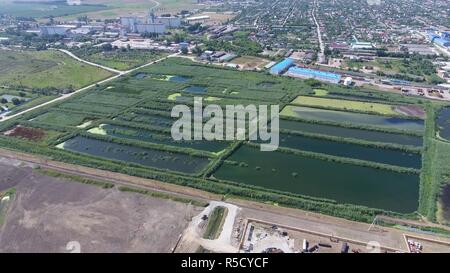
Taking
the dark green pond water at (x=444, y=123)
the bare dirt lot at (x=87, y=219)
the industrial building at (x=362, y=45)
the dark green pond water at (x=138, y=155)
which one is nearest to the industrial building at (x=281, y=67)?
the industrial building at (x=362, y=45)

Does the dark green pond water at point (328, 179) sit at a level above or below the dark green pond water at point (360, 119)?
below

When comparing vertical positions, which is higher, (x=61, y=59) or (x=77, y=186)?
(x=61, y=59)

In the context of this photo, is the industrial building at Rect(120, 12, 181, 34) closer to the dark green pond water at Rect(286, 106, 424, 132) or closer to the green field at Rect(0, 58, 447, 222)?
the green field at Rect(0, 58, 447, 222)

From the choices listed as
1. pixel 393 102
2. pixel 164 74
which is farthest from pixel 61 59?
pixel 393 102

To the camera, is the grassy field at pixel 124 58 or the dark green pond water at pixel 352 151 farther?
the grassy field at pixel 124 58

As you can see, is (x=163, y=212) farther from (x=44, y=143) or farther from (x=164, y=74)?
(x=164, y=74)

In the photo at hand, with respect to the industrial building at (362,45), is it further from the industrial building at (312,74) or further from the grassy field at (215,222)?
the grassy field at (215,222)

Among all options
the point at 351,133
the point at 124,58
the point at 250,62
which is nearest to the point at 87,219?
the point at 351,133
